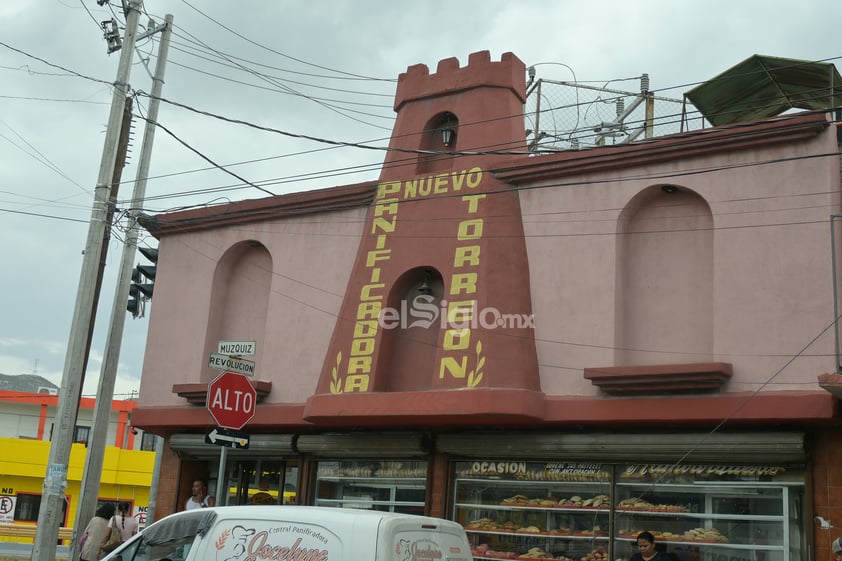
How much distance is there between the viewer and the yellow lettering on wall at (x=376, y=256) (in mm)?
16203

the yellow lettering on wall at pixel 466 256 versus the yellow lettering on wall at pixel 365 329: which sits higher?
the yellow lettering on wall at pixel 466 256

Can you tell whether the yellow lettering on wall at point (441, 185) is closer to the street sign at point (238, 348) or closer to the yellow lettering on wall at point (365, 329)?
the yellow lettering on wall at point (365, 329)

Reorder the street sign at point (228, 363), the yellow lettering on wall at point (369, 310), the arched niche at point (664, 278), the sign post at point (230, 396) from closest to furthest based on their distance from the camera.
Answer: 1. the sign post at point (230, 396)
2. the street sign at point (228, 363)
3. the arched niche at point (664, 278)
4. the yellow lettering on wall at point (369, 310)

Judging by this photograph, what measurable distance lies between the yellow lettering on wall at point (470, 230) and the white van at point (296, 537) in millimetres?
6474

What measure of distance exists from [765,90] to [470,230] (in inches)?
206

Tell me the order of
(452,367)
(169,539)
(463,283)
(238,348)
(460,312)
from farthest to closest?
(463,283)
(460,312)
(452,367)
(238,348)
(169,539)

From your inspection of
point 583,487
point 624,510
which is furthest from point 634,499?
point 583,487

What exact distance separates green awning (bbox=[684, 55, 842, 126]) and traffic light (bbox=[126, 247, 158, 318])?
11154mm

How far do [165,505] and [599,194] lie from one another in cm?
1058

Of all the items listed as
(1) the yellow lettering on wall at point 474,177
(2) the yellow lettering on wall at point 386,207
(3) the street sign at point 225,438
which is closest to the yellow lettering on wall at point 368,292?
(2) the yellow lettering on wall at point 386,207

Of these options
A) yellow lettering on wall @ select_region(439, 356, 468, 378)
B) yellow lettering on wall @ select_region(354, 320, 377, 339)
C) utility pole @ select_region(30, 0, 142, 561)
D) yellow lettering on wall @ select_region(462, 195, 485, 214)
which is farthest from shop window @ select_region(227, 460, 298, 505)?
yellow lettering on wall @ select_region(462, 195, 485, 214)

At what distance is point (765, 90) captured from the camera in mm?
14992

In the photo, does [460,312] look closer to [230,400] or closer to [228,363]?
[228,363]

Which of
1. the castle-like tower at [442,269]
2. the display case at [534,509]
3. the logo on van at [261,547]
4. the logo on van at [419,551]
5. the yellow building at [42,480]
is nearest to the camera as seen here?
the logo on van at [419,551]
